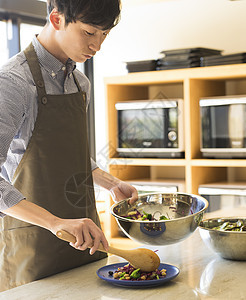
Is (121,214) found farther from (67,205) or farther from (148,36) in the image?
(148,36)

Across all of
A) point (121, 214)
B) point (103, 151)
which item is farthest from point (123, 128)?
point (121, 214)

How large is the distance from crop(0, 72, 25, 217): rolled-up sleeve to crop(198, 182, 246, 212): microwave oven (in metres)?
1.83

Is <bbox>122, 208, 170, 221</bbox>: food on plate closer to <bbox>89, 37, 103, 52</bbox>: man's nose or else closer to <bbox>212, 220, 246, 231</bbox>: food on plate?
<bbox>212, 220, 246, 231</bbox>: food on plate

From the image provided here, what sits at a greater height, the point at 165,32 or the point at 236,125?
the point at 165,32

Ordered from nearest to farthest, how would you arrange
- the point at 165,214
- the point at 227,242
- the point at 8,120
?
the point at 8,120
the point at 227,242
the point at 165,214

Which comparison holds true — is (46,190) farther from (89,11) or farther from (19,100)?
(89,11)

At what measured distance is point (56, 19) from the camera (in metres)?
1.40

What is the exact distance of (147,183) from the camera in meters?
3.25

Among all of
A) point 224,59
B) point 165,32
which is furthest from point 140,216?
point 165,32

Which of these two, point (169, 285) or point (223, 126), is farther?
point (223, 126)

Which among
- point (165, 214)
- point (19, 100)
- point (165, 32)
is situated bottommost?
point (165, 214)

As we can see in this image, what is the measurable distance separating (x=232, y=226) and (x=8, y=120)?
73cm

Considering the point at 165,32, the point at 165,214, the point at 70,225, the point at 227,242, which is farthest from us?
the point at 165,32

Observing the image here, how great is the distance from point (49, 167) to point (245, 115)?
1.72 metres
